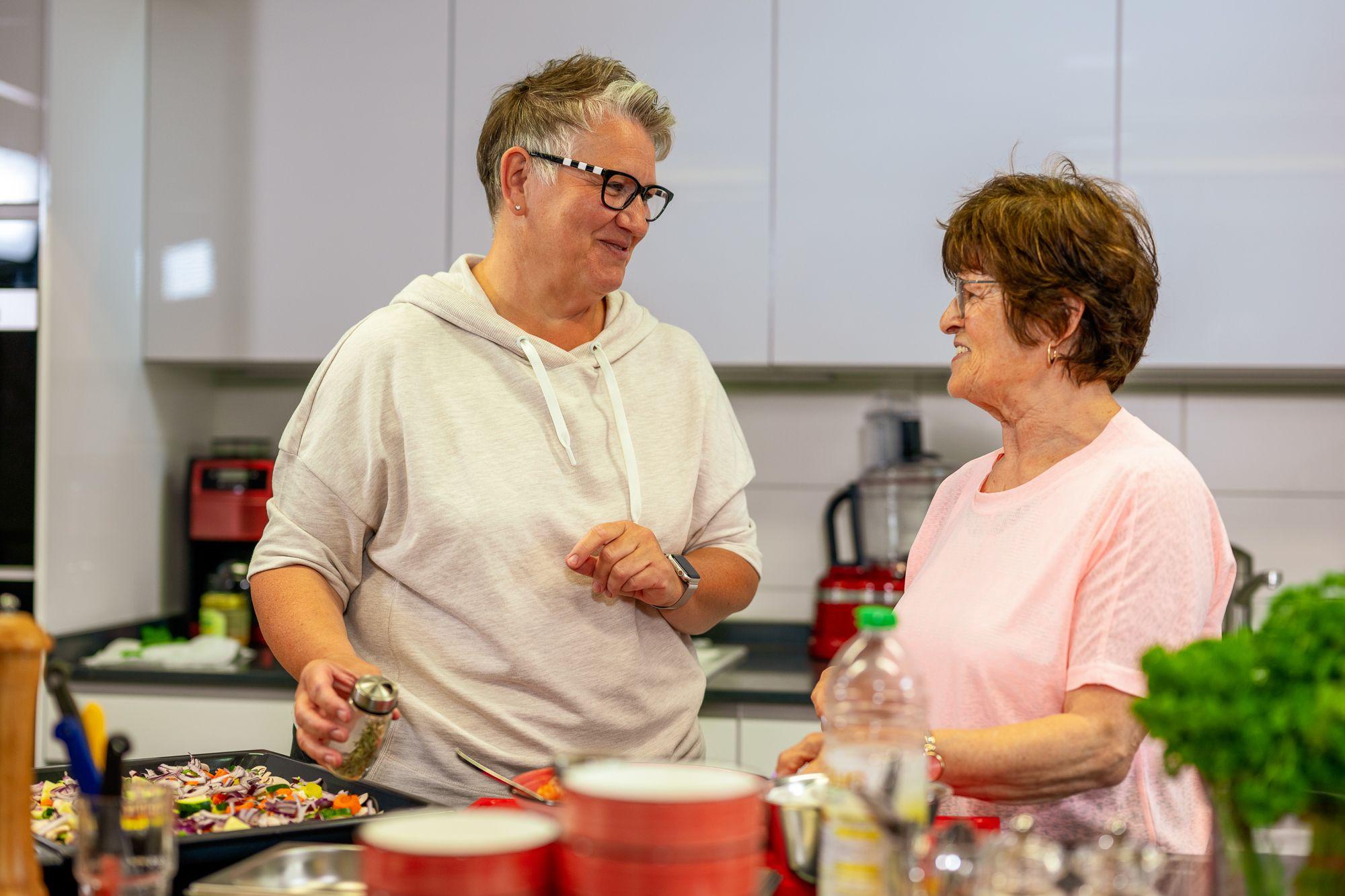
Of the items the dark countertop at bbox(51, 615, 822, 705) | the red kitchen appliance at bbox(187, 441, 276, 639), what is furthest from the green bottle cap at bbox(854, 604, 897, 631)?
the red kitchen appliance at bbox(187, 441, 276, 639)

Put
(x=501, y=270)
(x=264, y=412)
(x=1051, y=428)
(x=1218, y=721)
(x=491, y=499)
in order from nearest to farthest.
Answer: (x=1218, y=721) → (x=1051, y=428) → (x=491, y=499) → (x=501, y=270) → (x=264, y=412)

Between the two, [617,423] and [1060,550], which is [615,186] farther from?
[1060,550]

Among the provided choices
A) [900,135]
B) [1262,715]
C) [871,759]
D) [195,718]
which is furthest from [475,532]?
[900,135]

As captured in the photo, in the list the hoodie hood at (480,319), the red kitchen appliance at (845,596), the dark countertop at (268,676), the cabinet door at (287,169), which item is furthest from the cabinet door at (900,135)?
the hoodie hood at (480,319)

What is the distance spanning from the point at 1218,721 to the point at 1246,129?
6.72ft

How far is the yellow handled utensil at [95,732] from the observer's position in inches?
32.2

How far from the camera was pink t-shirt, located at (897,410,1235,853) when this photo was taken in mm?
1100

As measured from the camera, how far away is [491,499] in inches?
54.9

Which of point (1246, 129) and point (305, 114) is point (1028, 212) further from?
point (305, 114)

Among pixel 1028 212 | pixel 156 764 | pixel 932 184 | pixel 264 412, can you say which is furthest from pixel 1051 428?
pixel 264 412

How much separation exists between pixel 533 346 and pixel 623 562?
31 cm

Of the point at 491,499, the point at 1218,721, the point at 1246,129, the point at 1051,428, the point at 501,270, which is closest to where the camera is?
the point at 1218,721

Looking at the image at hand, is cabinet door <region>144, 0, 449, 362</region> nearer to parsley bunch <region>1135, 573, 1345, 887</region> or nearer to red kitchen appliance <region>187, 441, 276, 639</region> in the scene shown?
red kitchen appliance <region>187, 441, 276, 639</region>

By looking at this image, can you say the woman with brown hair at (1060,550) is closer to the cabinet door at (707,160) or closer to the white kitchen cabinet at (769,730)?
the white kitchen cabinet at (769,730)
